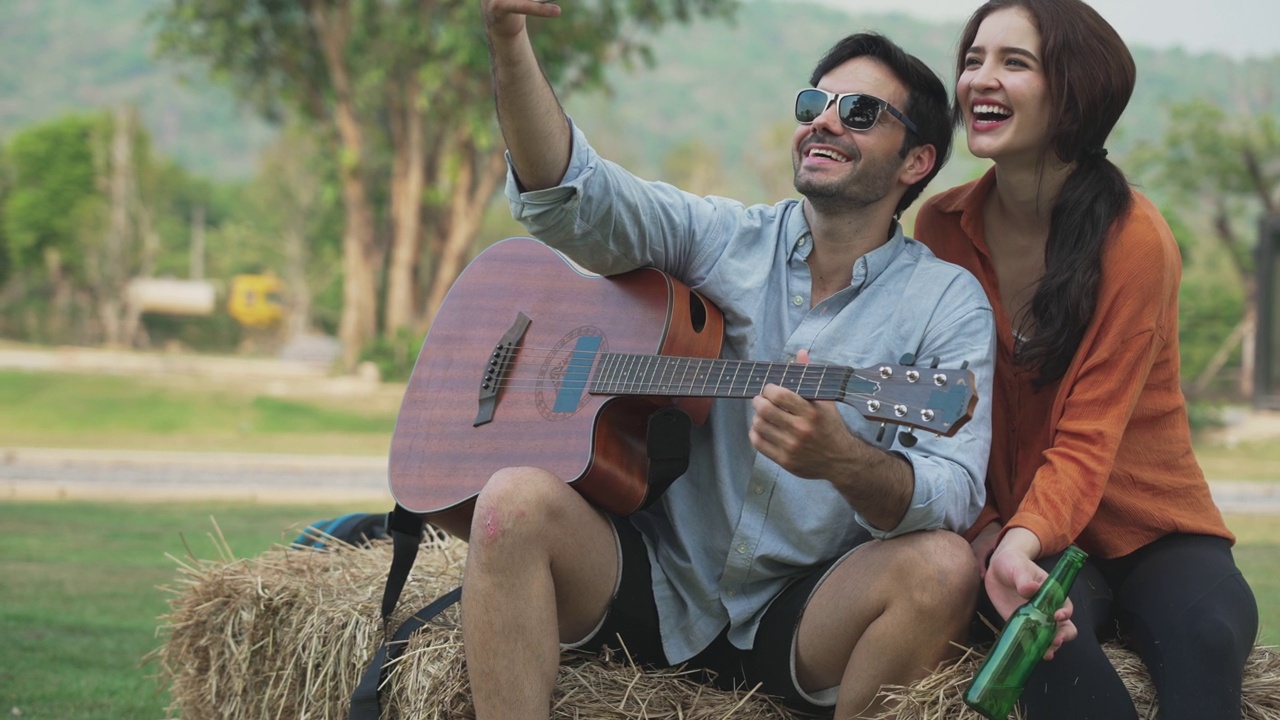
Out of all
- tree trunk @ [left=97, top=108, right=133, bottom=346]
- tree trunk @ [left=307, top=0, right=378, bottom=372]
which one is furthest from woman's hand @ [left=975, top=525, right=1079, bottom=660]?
tree trunk @ [left=97, top=108, right=133, bottom=346]

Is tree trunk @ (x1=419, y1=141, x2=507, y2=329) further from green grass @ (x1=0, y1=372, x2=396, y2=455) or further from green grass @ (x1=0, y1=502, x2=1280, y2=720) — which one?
green grass @ (x1=0, y1=502, x2=1280, y2=720)

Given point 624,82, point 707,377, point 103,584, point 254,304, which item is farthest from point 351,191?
point 624,82

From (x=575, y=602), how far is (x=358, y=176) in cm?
1902

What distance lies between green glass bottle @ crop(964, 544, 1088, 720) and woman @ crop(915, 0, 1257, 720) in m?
0.09

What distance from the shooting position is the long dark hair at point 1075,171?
2.84 m

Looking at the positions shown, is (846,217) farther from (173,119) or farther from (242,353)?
(173,119)

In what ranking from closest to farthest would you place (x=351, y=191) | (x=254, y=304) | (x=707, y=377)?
(x=707, y=377) → (x=351, y=191) → (x=254, y=304)

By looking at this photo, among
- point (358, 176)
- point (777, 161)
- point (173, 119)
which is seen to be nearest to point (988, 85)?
point (358, 176)

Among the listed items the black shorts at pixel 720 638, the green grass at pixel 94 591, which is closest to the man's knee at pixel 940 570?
the black shorts at pixel 720 638

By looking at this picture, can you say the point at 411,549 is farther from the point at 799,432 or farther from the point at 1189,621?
the point at 1189,621

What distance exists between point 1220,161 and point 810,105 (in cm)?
2632

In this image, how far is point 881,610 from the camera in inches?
103

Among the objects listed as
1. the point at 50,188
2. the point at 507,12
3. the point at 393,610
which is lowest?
the point at 50,188

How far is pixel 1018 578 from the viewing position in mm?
2488
